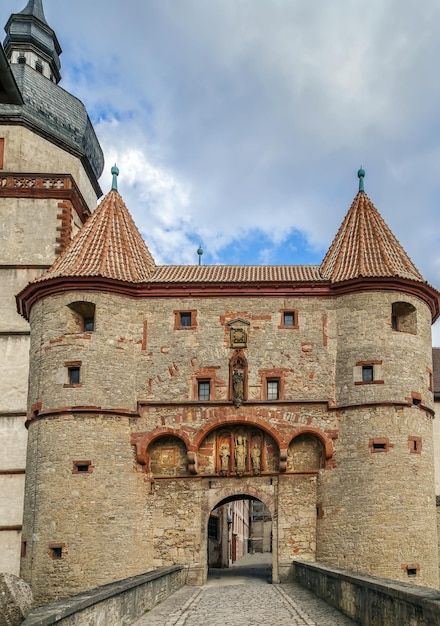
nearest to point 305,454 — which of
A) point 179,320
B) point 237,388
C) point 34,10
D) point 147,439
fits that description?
point 237,388

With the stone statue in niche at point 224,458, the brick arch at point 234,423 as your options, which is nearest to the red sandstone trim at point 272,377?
the brick arch at point 234,423

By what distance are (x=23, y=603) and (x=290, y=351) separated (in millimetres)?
17523

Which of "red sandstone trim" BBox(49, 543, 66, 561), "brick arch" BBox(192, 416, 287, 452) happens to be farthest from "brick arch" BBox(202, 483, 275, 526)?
"red sandstone trim" BBox(49, 543, 66, 561)

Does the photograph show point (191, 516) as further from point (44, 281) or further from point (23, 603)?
point (23, 603)

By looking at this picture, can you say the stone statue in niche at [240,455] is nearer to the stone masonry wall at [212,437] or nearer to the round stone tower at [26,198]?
the stone masonry wall at [212,437]

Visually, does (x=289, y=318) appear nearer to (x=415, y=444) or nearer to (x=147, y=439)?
(x=415, y=444)

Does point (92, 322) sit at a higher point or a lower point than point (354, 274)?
lower

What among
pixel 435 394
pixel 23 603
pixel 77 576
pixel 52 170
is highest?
pixel 52 170

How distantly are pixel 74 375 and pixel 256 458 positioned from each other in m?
6.17

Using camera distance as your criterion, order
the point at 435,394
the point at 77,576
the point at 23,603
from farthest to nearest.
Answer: the point at 435,394
the point at 77,576
the point at 23,603

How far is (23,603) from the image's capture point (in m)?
8.05

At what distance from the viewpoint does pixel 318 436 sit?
24125mm

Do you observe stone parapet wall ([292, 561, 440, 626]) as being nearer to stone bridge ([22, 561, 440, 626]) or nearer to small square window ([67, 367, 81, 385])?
stone bridge ([22, 561, 440, 626])

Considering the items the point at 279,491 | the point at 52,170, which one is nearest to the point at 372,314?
the point at 279,491
